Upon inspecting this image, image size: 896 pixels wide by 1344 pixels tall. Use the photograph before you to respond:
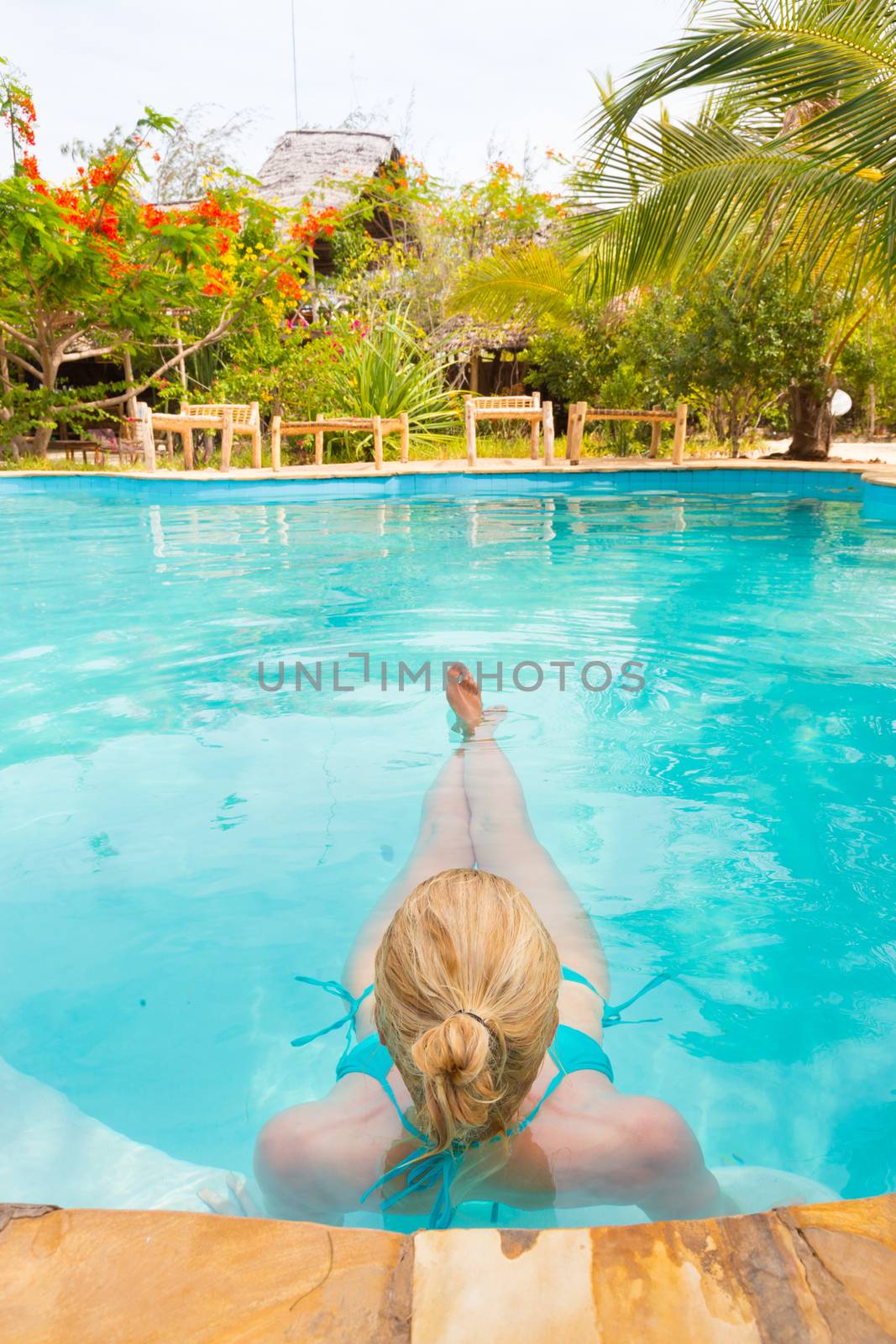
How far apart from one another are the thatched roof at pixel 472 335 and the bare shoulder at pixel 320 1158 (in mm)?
15272

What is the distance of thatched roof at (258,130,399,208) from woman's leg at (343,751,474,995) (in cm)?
1752

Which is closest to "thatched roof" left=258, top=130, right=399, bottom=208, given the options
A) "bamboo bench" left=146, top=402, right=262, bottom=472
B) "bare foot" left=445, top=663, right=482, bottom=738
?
"bamboo bench" left=146, top=402, right=262, bottom=472

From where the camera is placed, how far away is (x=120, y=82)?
3241 centimetres

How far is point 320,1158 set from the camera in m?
1.39

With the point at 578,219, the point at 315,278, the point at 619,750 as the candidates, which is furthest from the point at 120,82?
the point at 619,750

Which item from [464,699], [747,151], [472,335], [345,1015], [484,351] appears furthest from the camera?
[484,351]

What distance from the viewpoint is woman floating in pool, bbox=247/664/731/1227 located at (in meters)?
1.15

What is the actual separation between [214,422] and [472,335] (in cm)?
647

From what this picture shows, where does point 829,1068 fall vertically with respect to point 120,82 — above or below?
below

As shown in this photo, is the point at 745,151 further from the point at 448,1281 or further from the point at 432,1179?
the point at 448,1281

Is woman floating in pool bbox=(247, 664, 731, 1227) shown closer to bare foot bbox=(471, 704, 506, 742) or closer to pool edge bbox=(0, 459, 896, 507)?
bare foot bbox=(471, 704, 506, 742)

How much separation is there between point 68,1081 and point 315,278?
52.5ft

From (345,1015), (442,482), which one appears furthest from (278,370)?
(345,1015)

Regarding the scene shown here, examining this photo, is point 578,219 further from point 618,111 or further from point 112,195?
point 112,195
